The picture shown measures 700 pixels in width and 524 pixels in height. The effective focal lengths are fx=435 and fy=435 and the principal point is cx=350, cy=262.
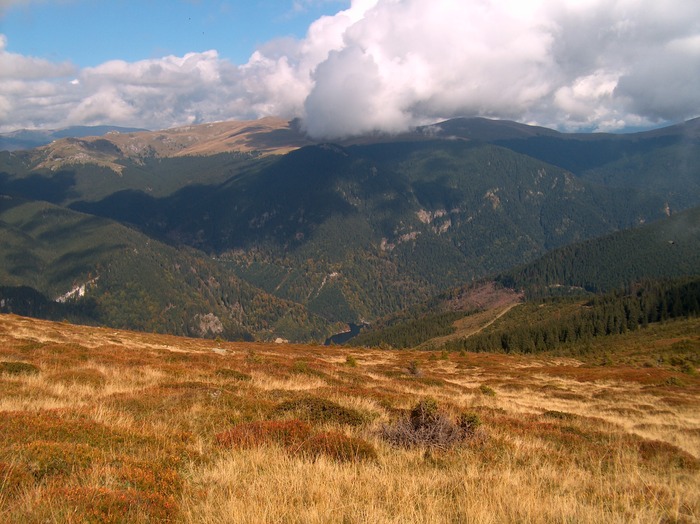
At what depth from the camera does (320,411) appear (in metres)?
11.9

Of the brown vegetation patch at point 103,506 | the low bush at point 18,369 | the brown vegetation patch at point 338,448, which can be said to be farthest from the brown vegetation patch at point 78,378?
the brown vegetation patch at point 103,506

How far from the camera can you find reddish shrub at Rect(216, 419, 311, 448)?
872 cm

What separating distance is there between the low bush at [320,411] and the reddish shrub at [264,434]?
1.53 meters

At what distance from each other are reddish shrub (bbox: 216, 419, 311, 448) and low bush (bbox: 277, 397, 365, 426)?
153 centimetres

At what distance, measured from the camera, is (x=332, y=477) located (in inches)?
265

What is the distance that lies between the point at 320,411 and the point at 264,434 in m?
2.99

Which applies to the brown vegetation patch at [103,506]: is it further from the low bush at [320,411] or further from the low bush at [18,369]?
the low bush at [18,369]

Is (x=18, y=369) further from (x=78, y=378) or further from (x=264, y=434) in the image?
(x=264, y=434)

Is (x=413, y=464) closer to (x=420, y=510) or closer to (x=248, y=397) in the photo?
(x=420, y=510)

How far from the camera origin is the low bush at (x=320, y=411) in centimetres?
1139

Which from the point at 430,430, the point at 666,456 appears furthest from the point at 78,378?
the point at 666,456

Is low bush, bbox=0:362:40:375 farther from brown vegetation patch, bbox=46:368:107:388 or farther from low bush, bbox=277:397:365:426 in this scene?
low bush, bbox=277:397:365:426

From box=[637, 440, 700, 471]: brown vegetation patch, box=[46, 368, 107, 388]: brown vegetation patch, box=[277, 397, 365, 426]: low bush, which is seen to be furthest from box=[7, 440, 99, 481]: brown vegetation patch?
box=[637, 440, 700, 471]: brown vegetation patch

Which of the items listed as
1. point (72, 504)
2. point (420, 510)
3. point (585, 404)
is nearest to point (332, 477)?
point (420, 510)
